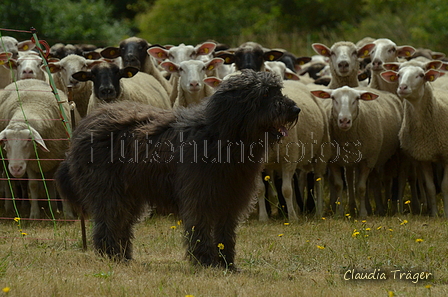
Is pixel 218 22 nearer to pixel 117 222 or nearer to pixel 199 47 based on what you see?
pixel 199 47

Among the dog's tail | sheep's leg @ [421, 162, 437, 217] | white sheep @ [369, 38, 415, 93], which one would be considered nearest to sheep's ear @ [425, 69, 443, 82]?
sheep's leg @ [421, 162, 437, 217]

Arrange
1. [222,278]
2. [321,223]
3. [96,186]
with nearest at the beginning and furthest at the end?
[222,278], [96,186], [321,223]

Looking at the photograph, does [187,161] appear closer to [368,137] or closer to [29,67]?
[368,137]

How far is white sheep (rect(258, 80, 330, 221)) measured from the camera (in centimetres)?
890

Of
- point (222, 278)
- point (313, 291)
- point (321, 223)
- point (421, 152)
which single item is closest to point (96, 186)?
point (222, 278)

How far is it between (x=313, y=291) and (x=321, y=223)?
11.2 feet

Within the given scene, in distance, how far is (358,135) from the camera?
947 centimetres

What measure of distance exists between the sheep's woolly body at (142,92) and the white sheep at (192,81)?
516 millimetres

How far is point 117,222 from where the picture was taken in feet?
19.7

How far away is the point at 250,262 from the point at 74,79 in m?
4.68

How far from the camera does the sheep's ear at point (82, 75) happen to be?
9.12 m

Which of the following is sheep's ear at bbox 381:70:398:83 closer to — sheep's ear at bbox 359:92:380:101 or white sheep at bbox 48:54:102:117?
sheep's ear at bbox 359:92:380:101

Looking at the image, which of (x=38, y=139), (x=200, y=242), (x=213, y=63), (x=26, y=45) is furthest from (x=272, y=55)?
(x=200, y=242)

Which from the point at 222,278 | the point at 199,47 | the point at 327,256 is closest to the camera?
the point at 222,278
